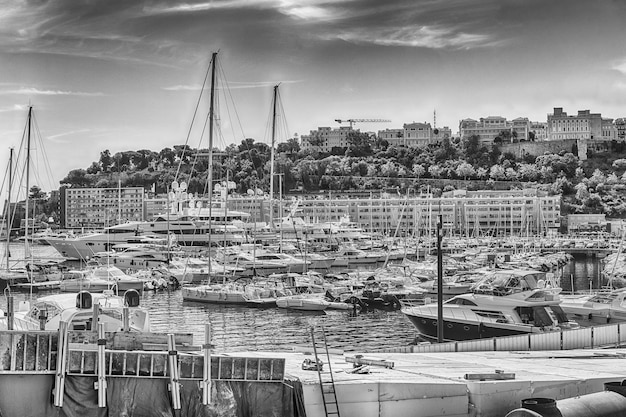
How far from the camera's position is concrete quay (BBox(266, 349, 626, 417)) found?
1259 centimetres

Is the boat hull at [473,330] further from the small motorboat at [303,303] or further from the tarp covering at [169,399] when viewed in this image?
the tarp covering at [169,399]

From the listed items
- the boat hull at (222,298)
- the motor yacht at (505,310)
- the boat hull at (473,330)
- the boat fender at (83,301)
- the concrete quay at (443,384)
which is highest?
the boat fender at (83,301)

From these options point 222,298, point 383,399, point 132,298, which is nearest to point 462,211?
point 222,298

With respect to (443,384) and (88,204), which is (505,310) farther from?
(88,204)

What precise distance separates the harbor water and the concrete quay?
1582 centimetres

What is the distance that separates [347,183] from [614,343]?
6953 inches

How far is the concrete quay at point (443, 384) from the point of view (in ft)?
41.3

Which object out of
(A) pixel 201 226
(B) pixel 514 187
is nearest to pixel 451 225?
(B) pixel 514 187

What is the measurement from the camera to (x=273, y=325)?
127 ft

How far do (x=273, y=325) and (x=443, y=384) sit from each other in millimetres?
26297

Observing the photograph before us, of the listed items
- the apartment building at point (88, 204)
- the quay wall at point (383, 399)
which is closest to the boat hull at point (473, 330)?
the quay wall at point (383, 399)

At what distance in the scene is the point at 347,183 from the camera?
649ft

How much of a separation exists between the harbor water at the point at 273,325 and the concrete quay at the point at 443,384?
1582 centimetres

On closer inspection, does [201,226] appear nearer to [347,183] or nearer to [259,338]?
[259,338]
